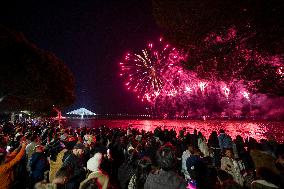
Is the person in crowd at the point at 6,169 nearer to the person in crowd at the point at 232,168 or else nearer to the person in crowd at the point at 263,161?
the person in crowd at the point at 232,168

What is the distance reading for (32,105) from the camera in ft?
111

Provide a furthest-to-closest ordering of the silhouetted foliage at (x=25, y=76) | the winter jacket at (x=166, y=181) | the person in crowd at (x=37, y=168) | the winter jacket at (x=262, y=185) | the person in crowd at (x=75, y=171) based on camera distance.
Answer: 1. the silhouetted foliage at (x=25, y=76)
2. the person in crowd at (x=37, y=168)
3. the person in crowd at (x=75, y=171)
4. the winter jacket at (x=262, y=185)
5. the winter jacket at (x=166, y=181)

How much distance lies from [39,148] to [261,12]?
8.66 m

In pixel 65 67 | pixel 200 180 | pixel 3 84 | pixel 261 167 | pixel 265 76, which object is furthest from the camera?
pixel 65 67

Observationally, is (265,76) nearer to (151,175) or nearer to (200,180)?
(200,180)

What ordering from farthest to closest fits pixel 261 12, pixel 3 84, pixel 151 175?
1. pixel 3 84
2. pixel 261 12
3. pixel 151 175

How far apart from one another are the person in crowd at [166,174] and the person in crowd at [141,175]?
211 cm

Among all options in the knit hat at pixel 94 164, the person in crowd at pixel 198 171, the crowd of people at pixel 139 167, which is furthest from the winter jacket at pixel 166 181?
the person in crowd at pixel 198 171

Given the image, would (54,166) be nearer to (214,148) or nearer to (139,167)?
(139,167)

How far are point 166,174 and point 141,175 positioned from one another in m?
2.45

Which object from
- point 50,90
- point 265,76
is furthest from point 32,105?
point 265,76

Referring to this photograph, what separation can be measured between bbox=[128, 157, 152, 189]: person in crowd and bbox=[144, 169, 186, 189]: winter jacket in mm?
2109

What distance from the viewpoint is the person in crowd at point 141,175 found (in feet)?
19.9

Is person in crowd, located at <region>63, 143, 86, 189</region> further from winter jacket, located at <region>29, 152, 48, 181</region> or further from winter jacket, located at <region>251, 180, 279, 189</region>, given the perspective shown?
winter jacket, located at <region>251, 180, 279, 189</region>
